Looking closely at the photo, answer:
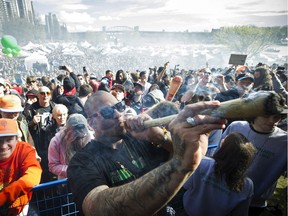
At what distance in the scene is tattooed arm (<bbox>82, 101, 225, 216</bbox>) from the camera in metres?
0.96

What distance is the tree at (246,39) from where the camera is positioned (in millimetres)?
36713

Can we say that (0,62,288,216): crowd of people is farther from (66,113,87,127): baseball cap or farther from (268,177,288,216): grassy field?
(268,177,288,216): grassy field

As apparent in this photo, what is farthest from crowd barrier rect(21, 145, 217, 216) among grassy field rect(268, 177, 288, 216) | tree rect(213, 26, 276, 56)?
tree rect(213, 26, 276, 56)

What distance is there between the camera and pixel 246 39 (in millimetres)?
38969

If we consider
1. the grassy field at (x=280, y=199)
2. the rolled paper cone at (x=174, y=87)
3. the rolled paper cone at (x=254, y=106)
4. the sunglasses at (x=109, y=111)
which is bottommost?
the grassy field at (x=280, y=199)

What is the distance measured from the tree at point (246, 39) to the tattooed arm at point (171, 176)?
124 ft

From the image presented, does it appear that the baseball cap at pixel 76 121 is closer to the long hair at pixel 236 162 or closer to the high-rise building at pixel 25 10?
the long hair at pixel 236 162

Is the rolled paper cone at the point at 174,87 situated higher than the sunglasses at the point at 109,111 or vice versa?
the rolled paper cone at the point at 174,87

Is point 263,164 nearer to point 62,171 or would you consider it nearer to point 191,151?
point 191,151

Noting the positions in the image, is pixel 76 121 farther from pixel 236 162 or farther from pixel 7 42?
pixel 7 42

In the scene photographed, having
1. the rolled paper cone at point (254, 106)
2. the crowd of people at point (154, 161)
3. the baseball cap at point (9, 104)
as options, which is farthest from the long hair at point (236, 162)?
the baseball cap at point (9, 104)

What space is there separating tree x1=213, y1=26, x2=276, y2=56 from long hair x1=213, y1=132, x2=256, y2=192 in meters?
36.8

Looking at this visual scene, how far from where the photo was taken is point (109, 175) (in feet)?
5.04

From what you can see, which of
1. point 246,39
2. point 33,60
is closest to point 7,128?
point 33,60
